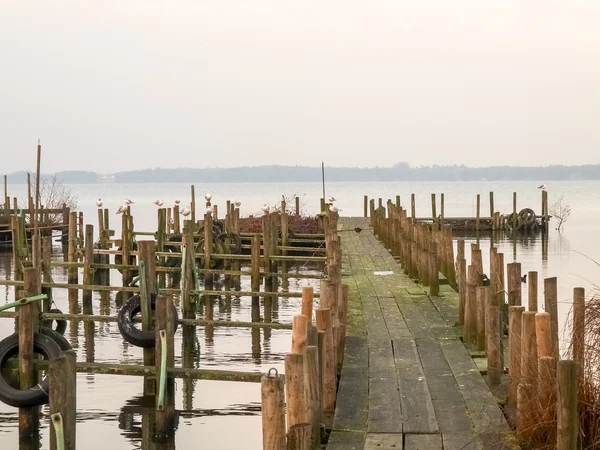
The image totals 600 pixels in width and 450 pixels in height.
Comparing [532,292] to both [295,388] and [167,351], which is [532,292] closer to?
[167,351]

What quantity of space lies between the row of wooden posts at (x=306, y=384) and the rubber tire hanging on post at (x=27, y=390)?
3239 millimetres

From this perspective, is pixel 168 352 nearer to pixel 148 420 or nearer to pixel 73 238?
pixel 148 420

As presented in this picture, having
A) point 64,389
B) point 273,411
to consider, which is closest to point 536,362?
point 273,411

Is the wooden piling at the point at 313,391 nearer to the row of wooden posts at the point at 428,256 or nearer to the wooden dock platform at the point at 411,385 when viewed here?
the wooden dock platform at the point at 411,385

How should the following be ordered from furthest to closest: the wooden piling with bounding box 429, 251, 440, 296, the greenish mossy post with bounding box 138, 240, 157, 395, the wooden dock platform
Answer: the wooden piling with bounding box 429, 251, 440, 296 < the greenish mossy post with bounding box 138, 240, 157, 395 < the wooden dock platform

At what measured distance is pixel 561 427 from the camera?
6973mm

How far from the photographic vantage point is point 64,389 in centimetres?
831

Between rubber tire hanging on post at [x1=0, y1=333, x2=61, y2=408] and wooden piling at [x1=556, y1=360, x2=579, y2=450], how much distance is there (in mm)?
6097

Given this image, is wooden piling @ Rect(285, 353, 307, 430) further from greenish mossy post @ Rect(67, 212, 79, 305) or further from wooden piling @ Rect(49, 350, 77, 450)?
greenish mossy post @ Rect(67, 212, 79, 305)

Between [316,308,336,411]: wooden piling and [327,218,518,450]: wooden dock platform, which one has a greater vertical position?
[316,308,336,411]: wooden piling

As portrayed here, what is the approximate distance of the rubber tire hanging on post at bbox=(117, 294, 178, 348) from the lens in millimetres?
13305

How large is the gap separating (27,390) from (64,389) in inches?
118

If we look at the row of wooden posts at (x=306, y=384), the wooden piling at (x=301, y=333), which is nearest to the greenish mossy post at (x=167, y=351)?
the row of wooden posts at (x=306, y=384)

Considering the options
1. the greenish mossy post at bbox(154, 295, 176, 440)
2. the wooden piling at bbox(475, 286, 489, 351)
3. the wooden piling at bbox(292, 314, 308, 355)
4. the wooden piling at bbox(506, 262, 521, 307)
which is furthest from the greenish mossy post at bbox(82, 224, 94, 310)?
the wooden piling at bbox(292, 314, 308, 355)
